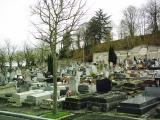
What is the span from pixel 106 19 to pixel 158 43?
64.8 ft

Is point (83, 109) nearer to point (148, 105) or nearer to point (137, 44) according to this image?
point (148, 105)

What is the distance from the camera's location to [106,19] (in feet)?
241

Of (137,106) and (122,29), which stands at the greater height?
(122,29)

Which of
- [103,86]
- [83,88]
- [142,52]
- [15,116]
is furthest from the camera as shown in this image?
[142,52]

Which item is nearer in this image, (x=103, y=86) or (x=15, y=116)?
(x=15, y=116)

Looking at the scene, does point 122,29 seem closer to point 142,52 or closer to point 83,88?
point 142,52

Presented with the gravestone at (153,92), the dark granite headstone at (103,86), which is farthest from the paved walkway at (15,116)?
the dark granite headstone at (103,86)

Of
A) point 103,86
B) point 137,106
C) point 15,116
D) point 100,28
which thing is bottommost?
point 137,106

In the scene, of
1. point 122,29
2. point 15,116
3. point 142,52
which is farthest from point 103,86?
point 122,29

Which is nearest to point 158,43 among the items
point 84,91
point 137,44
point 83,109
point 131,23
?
point 137,44

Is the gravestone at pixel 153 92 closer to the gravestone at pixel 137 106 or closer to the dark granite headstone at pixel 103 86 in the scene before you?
the gravestone at pixel 137 106

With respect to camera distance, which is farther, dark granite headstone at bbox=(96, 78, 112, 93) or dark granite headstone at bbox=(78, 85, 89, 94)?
dark granite headstone at bbox=(78, 85, 89, 94)

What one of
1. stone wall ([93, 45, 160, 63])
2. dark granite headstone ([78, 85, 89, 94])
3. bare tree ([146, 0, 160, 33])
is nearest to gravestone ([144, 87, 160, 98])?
dark granite headstone ([78, 85, 89, 94])

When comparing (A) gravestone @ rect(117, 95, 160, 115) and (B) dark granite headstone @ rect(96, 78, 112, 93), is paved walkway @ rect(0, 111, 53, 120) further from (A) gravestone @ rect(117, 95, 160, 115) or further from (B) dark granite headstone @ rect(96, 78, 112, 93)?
(B) dark granite headstone @ rect(96, 78, 112, 93)
